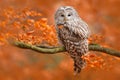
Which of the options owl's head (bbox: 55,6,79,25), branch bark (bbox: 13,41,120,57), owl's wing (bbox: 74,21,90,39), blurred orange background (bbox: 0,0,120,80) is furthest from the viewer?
blurred orange background (bbox: 0,0,120,80)

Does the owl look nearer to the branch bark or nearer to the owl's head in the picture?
the owl's head

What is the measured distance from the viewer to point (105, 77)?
25.8ft

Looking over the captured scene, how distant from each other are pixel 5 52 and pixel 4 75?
437 mm

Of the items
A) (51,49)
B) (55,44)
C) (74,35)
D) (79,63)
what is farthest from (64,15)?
(51,49)

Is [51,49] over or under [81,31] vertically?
under

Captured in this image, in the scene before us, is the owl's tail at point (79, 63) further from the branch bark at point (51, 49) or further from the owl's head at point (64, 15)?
the owl's head at point (64, 15)

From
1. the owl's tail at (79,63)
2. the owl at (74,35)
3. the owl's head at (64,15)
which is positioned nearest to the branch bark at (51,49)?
the owl at (74,35)

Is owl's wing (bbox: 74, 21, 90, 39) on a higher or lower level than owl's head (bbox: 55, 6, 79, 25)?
lower

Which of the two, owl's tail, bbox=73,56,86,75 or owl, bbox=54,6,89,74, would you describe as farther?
owl's tail, bbox=73,56,86,75

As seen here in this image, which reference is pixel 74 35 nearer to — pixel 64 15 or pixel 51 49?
pixel 64 15

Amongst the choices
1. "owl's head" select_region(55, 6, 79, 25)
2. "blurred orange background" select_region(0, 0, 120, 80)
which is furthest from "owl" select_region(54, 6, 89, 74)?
"blurred orange background" select_region(0, 0, 120, 80)

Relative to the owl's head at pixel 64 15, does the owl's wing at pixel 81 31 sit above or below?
below

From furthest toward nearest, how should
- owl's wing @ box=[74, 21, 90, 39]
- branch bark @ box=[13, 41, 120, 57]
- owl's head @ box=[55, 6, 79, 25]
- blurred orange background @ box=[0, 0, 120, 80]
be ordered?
blurred orange background @ box=[0, 0, 120, 80] < owl's head @ box=[55, 6, 79, 25] < owl's wing @ box=[74, 21, 90, 39] < branch bark @ box=[13, 41, 120, 57]

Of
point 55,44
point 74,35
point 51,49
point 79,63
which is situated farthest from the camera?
point 79,63
